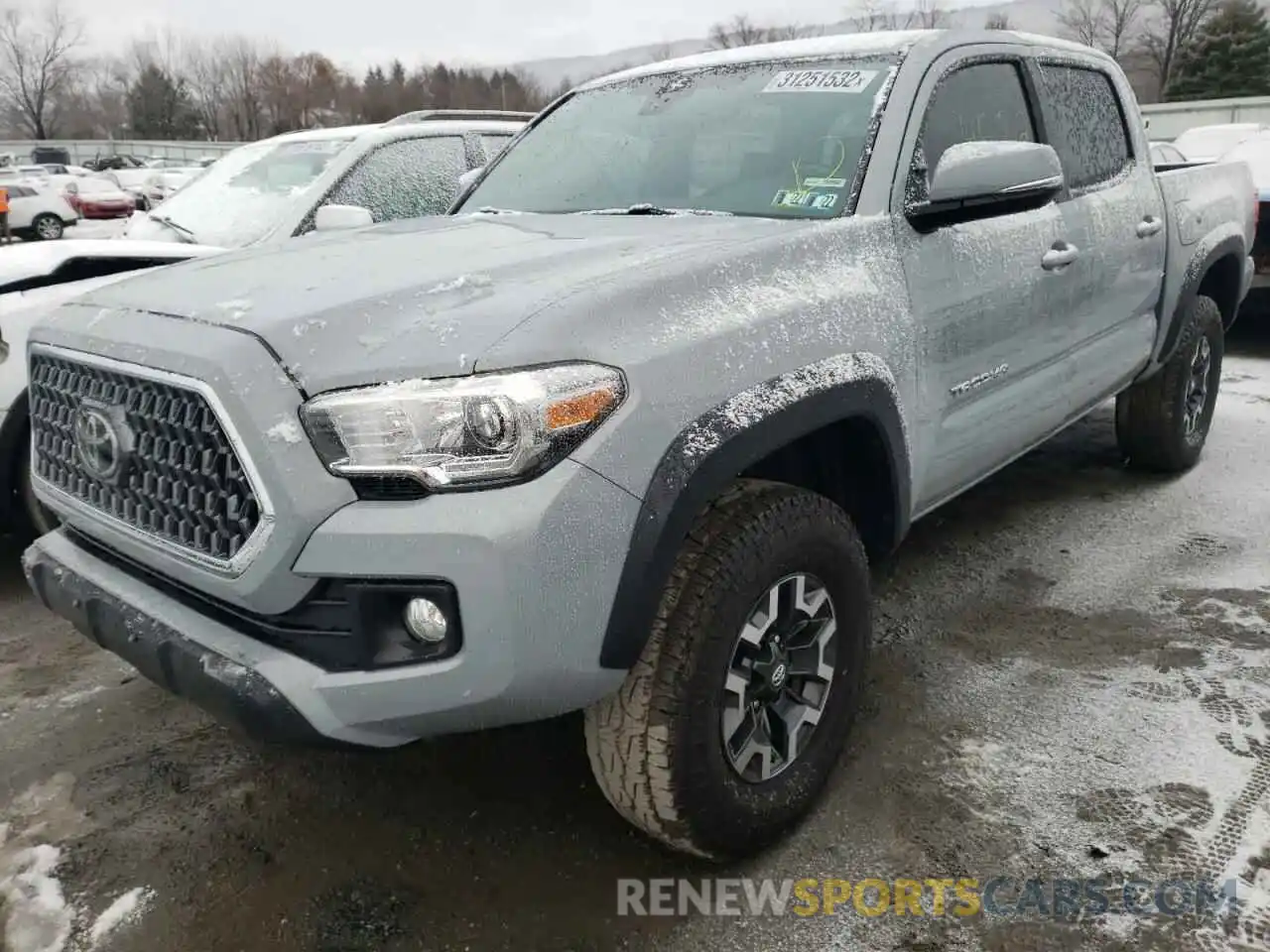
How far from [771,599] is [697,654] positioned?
0.26 meters

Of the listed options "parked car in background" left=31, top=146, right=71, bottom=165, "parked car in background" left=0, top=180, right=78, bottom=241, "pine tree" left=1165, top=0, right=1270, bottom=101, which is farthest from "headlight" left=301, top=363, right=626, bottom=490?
"parked car in background" left=31, top=146, right=71, bottom=165

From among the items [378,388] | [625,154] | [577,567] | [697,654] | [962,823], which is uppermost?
[625,154]

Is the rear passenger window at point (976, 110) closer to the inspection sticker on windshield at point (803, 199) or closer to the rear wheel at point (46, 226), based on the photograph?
the inspection sticker on windshield at point (803, 199)

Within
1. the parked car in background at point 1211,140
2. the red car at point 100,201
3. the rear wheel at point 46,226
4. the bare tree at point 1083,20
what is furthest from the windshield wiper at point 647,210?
the bare tree at point 1083,20

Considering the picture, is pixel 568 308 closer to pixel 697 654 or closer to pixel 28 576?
pixel 697 654

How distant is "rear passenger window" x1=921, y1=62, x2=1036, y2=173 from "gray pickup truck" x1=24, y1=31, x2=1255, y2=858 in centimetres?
2

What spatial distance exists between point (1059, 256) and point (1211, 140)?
8911mm

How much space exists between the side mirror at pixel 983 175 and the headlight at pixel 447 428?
135cm

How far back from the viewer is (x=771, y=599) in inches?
85.0

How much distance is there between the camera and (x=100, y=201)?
27984 millimetres

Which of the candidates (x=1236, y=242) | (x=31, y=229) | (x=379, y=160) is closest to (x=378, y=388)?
(x=379, y=160)

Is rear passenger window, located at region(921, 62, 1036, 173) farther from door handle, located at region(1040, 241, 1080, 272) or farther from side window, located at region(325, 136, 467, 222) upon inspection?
side window, located at region(325, 136, 467, 222)

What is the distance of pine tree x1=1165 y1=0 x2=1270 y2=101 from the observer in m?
38.2

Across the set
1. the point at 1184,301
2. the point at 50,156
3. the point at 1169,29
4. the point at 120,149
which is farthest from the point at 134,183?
the point at 1169,29
